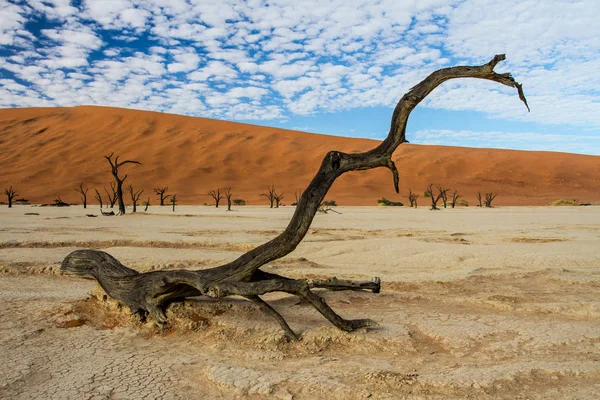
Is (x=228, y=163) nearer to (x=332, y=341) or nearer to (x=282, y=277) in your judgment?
(x=282, y=277)

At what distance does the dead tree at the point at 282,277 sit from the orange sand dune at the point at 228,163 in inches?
1474

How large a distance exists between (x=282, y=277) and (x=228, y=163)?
53717 mm

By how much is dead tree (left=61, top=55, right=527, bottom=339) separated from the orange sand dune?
3744 centimetres

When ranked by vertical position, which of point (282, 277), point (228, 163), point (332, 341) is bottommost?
point (332, 341)

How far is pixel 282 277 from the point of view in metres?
4.60

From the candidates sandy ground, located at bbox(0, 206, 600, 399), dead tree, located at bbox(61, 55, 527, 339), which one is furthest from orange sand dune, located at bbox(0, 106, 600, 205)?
dead tree, located at bbox(61, 55, 527, 339)

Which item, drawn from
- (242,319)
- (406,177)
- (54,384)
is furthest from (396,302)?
(406,177)

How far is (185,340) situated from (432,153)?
206ft

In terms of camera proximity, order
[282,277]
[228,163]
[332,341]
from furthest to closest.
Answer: [228,163] < [282,277] < [332,341]

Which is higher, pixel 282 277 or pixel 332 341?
pixel 282 277

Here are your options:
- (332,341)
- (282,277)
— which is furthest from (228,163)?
(332,341)

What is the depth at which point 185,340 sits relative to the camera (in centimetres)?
465

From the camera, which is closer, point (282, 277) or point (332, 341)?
point (332, 341)

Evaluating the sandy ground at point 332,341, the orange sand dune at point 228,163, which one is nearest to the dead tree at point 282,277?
the sandy ground at point 332,341
